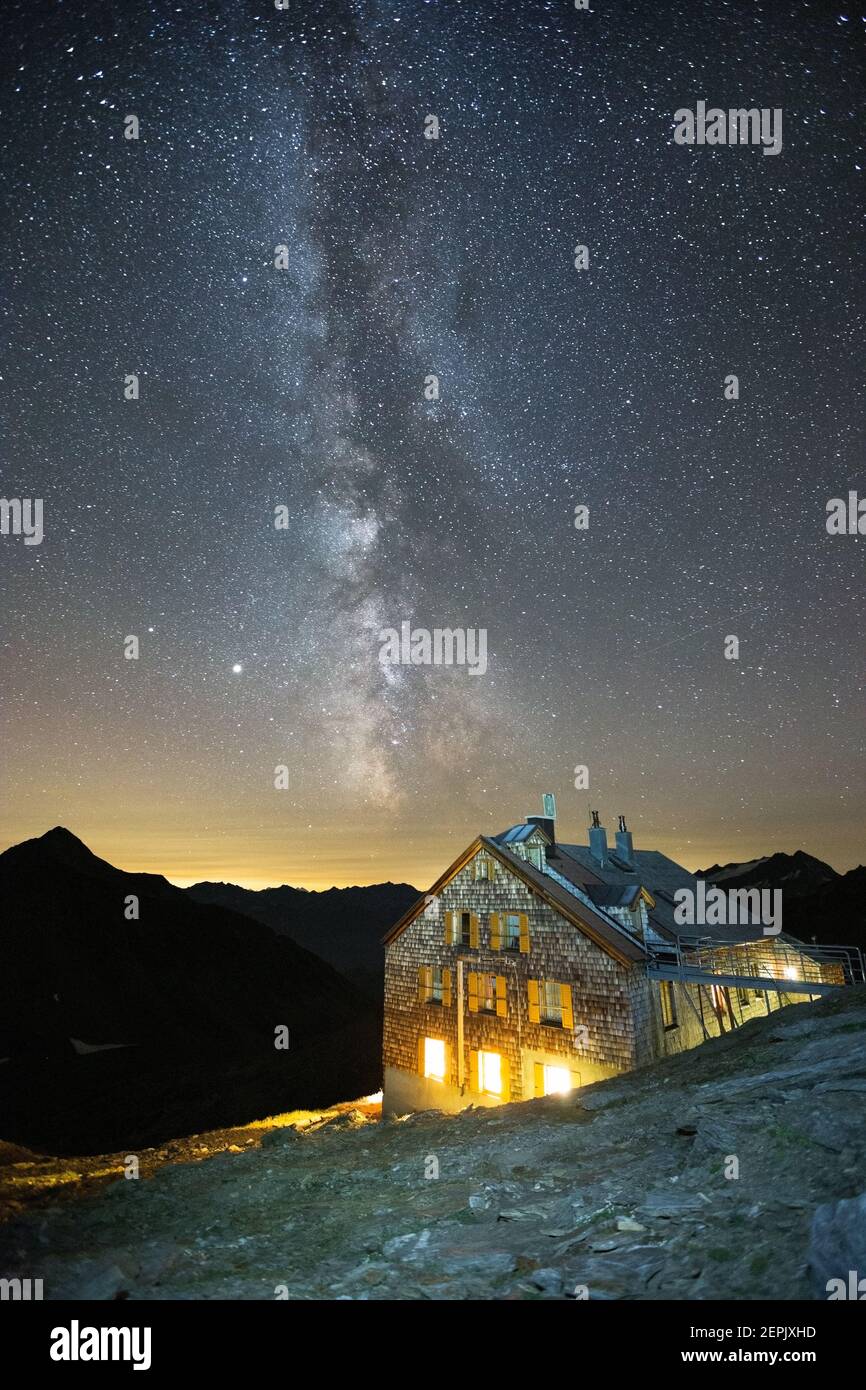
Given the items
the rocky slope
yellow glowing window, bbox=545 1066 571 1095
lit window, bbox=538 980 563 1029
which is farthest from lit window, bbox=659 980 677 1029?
the rocky slope

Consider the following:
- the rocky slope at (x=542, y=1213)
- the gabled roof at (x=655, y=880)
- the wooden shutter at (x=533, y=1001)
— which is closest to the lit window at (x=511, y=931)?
the wooden shutter at (x=533, y=1001)

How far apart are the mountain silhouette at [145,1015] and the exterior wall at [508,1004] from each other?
85.0ft

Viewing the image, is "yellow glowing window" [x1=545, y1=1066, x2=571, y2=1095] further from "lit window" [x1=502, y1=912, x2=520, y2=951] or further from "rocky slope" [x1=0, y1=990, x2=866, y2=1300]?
"rocky slope" [x1=0, y1=990, x2=866, y2=1300]

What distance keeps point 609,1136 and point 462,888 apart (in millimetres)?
17420

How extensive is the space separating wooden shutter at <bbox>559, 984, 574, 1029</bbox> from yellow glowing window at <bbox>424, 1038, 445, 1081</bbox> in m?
6.06

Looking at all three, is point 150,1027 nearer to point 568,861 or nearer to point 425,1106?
point 425,1106

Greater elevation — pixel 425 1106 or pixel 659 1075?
pixel 659 1075

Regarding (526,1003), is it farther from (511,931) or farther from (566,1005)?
(511,931)

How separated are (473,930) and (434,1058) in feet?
18.3

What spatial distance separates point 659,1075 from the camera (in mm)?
13344

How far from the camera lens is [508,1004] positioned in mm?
23609

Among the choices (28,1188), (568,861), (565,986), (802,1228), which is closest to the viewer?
(802,1228)

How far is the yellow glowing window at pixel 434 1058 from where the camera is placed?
82.9 ft
